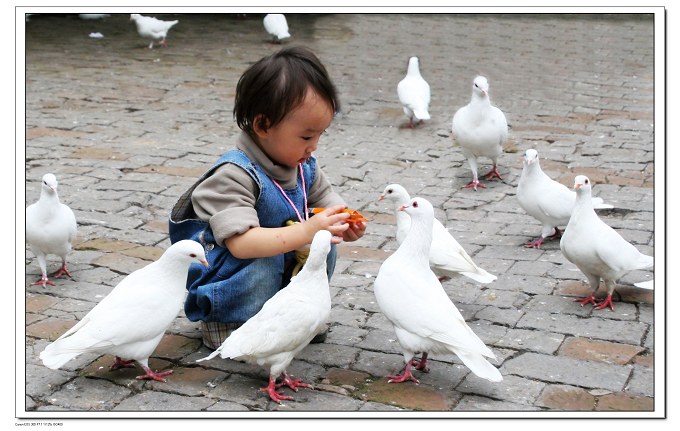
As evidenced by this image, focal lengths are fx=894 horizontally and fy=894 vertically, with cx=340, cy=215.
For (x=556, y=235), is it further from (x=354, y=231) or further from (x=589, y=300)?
(x=354, y=231)

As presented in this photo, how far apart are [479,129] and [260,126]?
3202mm

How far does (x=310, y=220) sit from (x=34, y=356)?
1.26 m

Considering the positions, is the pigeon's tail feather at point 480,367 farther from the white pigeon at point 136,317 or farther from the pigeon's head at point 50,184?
the pigeon's head at point 50,184

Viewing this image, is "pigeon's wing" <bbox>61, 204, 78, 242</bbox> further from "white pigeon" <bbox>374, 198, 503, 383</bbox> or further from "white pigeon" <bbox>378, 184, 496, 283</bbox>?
"white pigeon" <bbox>374, 198, 503, 383</bbox>

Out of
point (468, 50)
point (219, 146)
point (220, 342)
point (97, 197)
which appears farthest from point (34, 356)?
point (468, 50)

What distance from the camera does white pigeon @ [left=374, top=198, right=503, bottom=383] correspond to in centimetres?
317

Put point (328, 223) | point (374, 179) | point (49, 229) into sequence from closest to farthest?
1. point (328, 223)
2. point (49, 229)
3. point (374, 179)

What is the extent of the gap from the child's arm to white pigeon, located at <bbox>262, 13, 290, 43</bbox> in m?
9.26

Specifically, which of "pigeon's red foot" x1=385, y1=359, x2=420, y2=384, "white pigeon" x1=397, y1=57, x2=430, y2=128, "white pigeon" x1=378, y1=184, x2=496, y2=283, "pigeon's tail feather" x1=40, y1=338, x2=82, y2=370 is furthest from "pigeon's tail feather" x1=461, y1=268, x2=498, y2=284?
"white pigeon" x1=397, y1=57, x2=430, y2=128

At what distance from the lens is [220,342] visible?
3.57 metres

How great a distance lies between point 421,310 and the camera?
10.8 feet

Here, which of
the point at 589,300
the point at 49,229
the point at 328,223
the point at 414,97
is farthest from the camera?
the point at 414,97

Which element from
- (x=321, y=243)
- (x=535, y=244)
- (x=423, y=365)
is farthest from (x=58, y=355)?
(x=535, y=244)

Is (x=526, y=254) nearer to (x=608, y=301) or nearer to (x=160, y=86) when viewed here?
(x=608, y=301)
